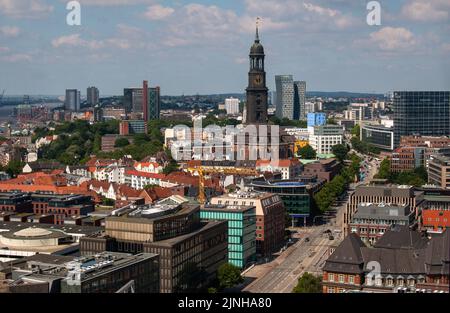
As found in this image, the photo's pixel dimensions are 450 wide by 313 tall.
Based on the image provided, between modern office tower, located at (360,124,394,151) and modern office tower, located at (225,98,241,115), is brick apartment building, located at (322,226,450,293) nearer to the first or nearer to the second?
modern office tower, located at (360,124,394,151)

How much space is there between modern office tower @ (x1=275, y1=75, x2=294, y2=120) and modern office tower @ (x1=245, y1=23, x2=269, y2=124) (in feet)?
160

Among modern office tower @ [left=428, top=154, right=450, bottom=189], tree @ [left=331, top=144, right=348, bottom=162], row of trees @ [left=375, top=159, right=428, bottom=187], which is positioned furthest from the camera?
tree @ [left=331, top=144, right=348, bottom=162]

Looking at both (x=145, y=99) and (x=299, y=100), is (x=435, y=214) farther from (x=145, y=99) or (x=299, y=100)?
(x=145, y=99)

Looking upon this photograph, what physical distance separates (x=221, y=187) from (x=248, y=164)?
7006mm

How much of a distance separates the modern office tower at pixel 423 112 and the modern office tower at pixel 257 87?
11.7 meters

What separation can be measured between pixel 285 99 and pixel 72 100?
4128 cm

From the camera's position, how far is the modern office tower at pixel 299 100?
100000 millimetres

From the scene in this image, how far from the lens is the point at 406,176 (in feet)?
139

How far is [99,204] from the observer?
37.6 metres

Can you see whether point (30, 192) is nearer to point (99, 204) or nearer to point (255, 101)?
point (99, 204)

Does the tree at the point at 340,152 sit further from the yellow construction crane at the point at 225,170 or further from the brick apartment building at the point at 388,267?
the brick apartment building at the point at 388,267

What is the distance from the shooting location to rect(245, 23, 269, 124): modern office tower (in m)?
50.2

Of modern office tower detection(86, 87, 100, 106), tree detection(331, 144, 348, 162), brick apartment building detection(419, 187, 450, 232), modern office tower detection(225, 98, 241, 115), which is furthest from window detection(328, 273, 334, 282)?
modern office tower detection(86, 87, 100, 106)

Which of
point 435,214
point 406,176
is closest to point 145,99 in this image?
point 406,176
